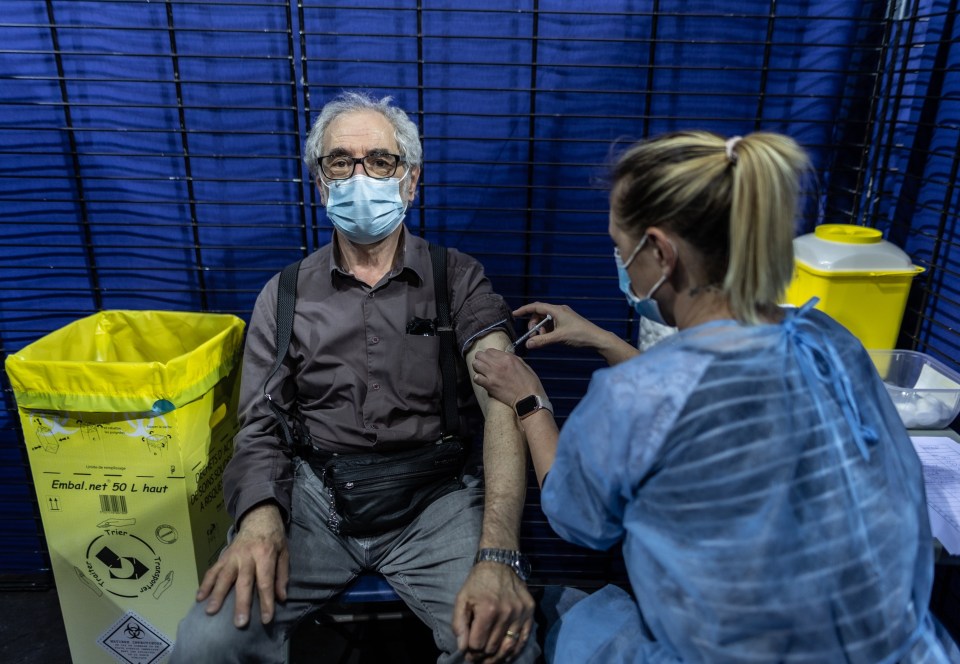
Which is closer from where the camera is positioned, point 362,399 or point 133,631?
point 362,399

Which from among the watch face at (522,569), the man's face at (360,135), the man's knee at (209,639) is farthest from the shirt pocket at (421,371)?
the man's knee at (209,639)

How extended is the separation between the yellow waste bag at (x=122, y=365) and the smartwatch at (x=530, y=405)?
0.88 m

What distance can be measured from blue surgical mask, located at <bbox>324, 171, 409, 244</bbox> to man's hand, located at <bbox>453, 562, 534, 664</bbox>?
88 cm

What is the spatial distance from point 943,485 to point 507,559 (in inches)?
36.7

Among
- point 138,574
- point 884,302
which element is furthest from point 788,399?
point 138,574

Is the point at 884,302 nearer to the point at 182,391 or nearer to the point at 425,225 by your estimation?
the point at 425,225

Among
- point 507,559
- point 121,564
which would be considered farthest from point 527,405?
point 121,564

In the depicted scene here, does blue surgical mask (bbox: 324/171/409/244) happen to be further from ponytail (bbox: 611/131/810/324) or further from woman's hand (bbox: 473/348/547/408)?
ponytail (bbox: 611/131/810/324)

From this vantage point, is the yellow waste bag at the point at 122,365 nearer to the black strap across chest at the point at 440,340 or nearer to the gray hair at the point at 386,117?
the black strap across chest at the point at 440,340

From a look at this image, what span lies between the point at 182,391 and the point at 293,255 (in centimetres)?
62

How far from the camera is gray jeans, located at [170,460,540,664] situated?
1438 mm

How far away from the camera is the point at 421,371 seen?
182 centimetres

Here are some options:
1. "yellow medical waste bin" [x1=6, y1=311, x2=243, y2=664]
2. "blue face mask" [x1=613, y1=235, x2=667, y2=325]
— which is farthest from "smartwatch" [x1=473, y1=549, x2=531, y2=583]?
"yellow medical waste bin" [x1=6, y1=311, x2=243, y2=664]

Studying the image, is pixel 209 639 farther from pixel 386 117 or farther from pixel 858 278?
pixel 858 278
